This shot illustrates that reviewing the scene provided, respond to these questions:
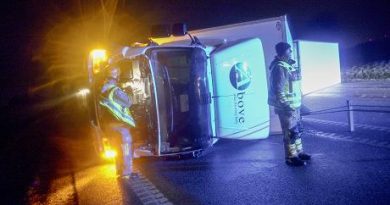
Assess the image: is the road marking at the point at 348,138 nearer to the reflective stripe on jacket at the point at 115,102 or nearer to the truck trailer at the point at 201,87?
the truck trailer at the point at 201,87

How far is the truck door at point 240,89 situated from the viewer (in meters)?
7.01

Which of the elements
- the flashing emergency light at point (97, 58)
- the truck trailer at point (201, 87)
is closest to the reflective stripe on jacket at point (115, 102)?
the truck trailer at point (201, 87)

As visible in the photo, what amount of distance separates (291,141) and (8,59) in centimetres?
3194

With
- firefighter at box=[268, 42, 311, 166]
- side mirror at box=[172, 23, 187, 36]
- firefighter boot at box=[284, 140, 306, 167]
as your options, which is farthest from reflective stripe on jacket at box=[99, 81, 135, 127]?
firefighter boot at box=[284, 140, 306, 167]

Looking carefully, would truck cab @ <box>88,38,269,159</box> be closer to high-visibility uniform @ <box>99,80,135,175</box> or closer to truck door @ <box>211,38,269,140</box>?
truck door @ <box>211,38,269,140</box>

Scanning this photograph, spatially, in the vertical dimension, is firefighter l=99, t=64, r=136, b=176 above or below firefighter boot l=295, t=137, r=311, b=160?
above

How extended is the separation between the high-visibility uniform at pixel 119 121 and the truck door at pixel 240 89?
1.90m

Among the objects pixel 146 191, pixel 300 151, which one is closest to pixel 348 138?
pixel 300 151

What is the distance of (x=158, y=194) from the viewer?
16.4 ft

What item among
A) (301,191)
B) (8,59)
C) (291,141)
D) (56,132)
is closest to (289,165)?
(291,141)

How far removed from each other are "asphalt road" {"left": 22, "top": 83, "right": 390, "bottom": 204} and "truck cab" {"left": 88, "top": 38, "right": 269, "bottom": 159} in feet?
1.46

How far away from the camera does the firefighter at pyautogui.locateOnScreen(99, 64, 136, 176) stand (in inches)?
229

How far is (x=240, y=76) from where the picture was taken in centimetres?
700

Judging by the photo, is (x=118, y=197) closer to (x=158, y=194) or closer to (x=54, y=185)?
(x=158, y=194)
